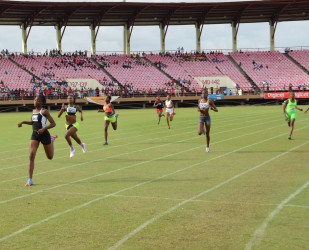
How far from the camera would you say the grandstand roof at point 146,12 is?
59.5 metres

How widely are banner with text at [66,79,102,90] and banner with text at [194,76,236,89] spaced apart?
1277 cm

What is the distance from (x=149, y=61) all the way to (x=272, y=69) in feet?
52.6

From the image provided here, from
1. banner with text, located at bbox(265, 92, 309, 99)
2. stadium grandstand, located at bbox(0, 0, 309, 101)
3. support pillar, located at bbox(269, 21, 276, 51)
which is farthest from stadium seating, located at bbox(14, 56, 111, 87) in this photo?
support pillar, located at bbox(269, 21, 276, 51)

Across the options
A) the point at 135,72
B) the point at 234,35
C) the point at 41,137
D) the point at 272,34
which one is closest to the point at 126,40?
the point at 135,72

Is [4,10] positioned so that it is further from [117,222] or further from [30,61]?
[117,222]

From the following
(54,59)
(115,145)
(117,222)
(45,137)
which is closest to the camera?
(117,222)

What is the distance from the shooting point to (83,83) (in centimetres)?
5678

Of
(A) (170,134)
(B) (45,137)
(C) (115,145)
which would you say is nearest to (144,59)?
(A) (170,134)

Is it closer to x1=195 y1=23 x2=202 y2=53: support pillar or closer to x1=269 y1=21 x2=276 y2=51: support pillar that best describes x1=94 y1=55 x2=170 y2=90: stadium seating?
x1=195 y1=23 x2=202 y2=53: support pillar

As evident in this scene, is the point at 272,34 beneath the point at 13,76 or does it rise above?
above

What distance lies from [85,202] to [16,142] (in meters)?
11.7

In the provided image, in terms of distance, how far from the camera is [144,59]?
2621 inches

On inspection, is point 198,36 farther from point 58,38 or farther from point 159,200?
point 159,200

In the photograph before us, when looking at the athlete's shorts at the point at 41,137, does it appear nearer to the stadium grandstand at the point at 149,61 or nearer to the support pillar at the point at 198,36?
the stadium grandstand at the point at 149,61
